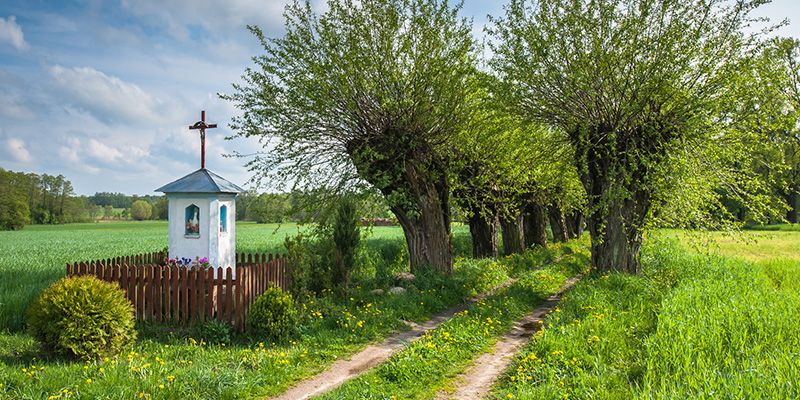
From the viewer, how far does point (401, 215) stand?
14.6 m

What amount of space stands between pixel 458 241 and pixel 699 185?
16268 millimetres

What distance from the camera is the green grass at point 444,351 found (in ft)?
20.7

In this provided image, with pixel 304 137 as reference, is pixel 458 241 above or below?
below

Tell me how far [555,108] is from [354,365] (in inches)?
377

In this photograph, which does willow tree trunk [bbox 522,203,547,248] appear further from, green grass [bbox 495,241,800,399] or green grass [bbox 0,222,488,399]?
green grass [bbox 495,241,800,399]

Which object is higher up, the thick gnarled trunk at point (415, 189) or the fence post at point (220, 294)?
the thick gnarled trunk at point (415, 189)

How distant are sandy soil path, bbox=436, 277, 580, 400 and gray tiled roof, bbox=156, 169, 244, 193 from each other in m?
7.27

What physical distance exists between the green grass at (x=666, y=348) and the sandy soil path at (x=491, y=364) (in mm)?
279

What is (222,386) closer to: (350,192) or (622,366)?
(622,366)

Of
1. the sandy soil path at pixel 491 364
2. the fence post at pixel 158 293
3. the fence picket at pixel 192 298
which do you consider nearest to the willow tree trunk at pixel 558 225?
the sandy soil path at pixel 491 364

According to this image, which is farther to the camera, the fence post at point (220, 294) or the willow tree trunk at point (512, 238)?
the willow tree trunk at point (512, 238)

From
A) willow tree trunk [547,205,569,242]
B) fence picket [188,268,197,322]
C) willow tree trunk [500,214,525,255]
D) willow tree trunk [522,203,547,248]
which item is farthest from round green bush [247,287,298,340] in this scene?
willow tree trunk [547,205,569,242]

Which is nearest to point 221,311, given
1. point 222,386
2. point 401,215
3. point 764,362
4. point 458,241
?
point 222,386

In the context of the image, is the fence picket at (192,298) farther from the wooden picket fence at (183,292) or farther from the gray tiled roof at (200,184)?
the gray tiled roof at (200,184)
